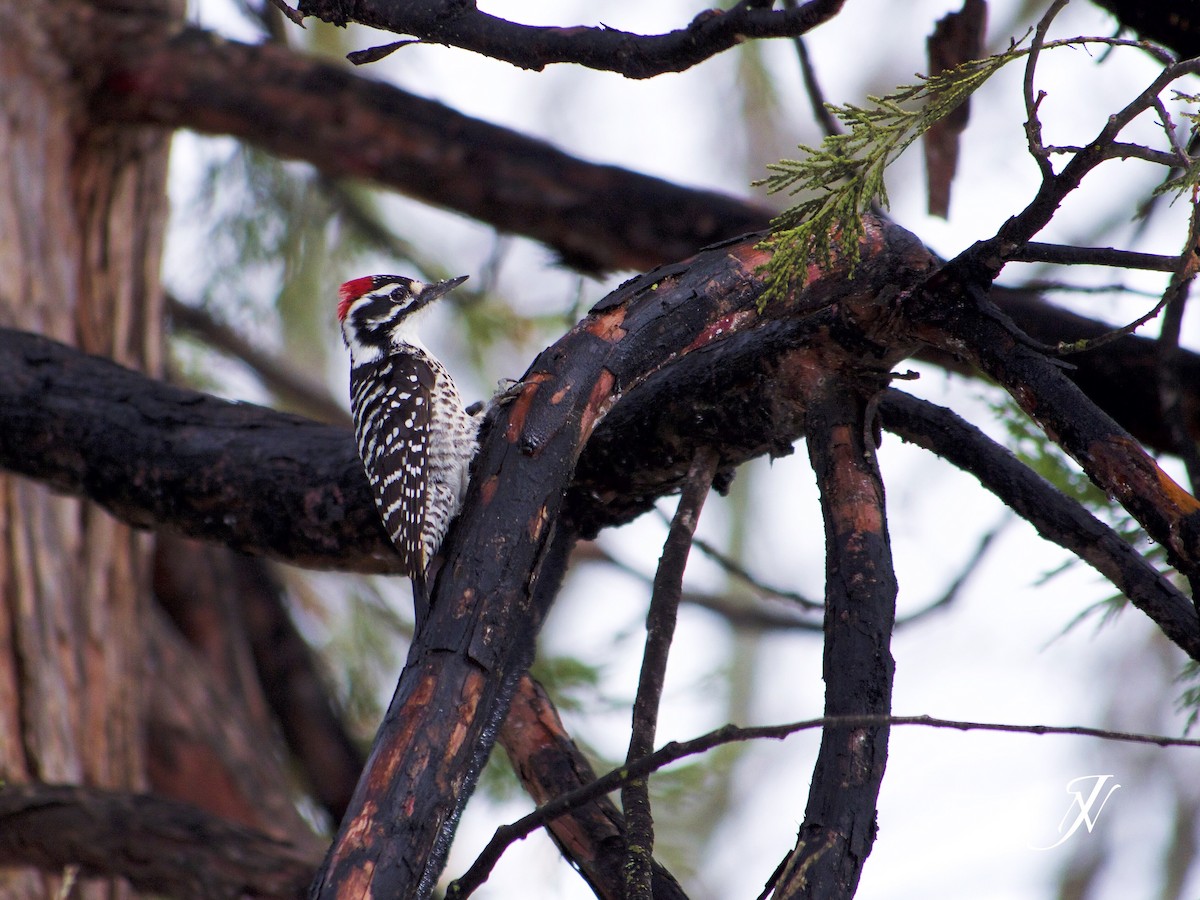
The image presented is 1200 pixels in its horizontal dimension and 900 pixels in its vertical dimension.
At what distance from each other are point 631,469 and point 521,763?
2.25 feet

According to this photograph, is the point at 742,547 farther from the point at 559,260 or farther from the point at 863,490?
the point at 863,490

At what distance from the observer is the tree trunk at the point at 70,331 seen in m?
3.72

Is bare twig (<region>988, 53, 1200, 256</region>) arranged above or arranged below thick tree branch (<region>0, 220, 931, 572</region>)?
below

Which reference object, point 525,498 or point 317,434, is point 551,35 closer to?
point 525,498

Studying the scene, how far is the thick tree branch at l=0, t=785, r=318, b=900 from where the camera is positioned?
3.16 metres

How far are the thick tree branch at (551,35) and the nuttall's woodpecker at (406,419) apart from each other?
0.91 m

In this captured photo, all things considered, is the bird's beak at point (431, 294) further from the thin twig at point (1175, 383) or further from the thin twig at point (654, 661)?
the thin twig at point (1175, 383)

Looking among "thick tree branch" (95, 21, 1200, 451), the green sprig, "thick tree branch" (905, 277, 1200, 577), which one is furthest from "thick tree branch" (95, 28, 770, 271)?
the green sprig

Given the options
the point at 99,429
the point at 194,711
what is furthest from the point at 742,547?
the point at 99,429

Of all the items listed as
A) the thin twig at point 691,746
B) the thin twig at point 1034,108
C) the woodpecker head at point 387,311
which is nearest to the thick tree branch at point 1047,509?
the thin twig at point 691,746

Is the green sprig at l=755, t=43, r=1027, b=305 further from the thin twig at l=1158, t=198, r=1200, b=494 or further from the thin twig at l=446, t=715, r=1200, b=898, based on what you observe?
the thin twig at l=1158, t=198, r=1200, b=494

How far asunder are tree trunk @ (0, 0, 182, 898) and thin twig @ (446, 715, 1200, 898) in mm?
2604

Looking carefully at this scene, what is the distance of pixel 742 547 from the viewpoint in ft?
34.2

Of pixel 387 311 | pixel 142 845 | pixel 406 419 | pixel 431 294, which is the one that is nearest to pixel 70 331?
pixel 387 311
